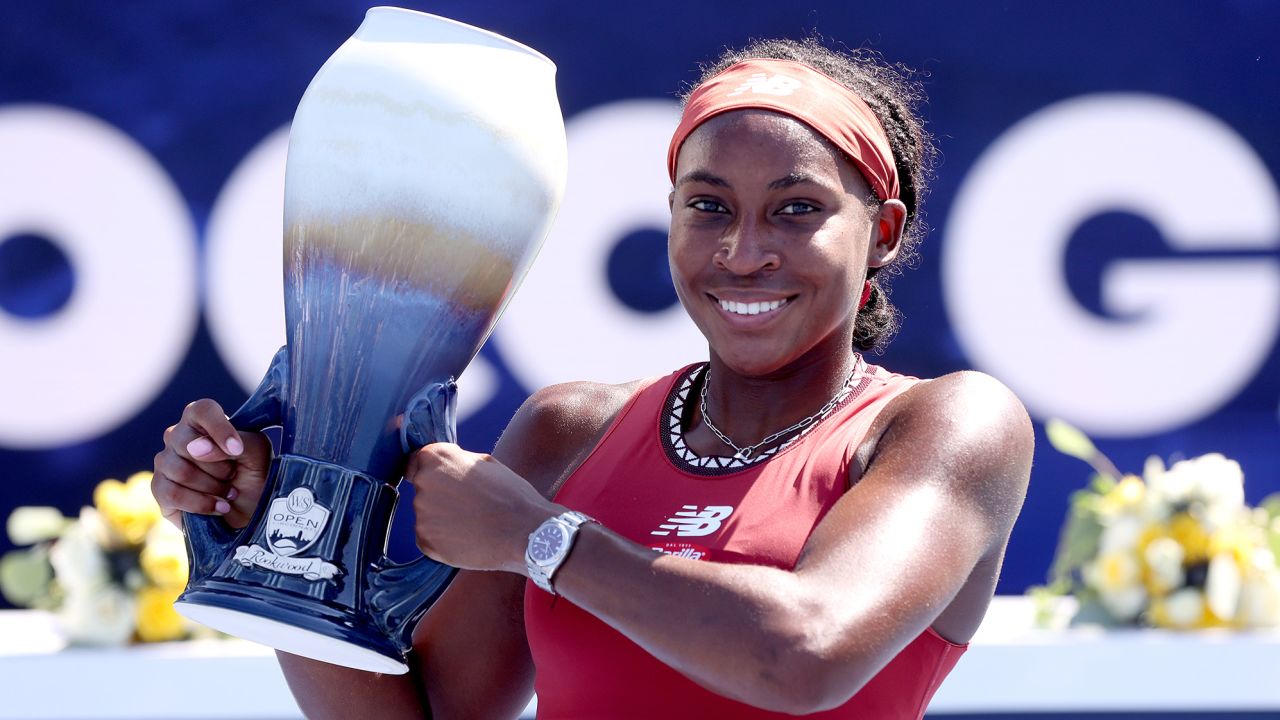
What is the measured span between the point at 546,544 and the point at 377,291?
27 cm

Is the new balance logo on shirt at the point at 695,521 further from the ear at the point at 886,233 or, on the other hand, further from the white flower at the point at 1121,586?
the white flower at the point at 1121,586

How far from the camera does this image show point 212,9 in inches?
132

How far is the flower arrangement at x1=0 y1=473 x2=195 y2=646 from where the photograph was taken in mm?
2721

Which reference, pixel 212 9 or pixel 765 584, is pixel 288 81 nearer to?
pixel 212 9

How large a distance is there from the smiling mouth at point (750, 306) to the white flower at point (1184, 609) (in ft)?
4.77

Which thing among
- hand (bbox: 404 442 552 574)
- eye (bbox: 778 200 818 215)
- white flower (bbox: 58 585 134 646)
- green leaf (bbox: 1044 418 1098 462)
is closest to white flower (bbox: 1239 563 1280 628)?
green leaf (bbox: 1044 418 1098 462)

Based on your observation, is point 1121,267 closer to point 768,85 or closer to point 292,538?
point 768,85

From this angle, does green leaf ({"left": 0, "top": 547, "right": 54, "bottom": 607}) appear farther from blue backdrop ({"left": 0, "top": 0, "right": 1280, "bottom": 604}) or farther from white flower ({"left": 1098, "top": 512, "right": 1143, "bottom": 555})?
white flower ({"left": 1098, "top": 512, "right": 1143, "bottom": 555})

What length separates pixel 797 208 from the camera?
1.51 m

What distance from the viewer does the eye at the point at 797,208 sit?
1.51 meters

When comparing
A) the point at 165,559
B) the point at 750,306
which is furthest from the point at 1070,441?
the point at 165,559

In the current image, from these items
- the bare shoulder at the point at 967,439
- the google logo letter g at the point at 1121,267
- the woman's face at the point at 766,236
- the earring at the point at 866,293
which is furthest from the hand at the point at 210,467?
the google logo letter g at the point at 1121,267

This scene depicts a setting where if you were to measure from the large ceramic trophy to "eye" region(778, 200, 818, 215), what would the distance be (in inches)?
9.5

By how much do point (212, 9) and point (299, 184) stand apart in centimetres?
216
